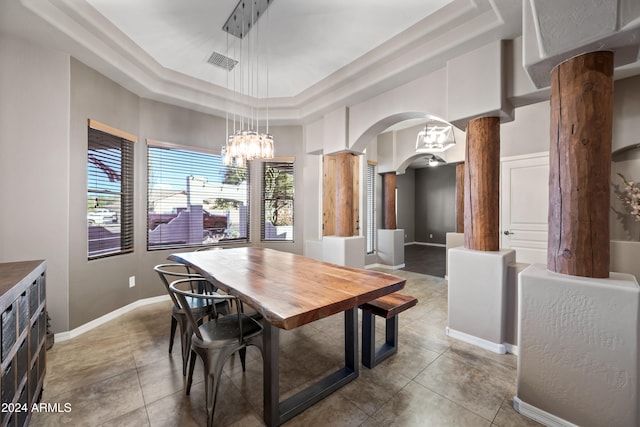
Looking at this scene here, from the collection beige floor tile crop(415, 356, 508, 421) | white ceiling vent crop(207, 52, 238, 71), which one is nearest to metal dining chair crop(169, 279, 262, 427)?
beige floor tile crop(415, 356, 508, 421)

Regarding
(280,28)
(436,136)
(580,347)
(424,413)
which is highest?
(280,28)

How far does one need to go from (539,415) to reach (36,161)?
448 centimetres

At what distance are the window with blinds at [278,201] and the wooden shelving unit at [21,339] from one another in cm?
315

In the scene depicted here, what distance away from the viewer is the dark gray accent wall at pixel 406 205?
30.0 feet

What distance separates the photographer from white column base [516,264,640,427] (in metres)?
1.42

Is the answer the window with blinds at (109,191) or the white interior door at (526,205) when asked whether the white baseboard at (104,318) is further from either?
the white interior door at (526,205)

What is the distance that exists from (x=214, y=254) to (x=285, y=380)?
1.60 m

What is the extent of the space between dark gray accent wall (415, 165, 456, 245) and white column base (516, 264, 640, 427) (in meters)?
7.73

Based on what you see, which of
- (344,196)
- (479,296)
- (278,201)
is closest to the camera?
(479,296)

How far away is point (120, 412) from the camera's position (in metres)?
1.71

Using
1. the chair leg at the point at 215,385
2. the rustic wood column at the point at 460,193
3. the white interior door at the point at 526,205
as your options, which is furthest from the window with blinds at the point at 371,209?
the chair leg at the point at 215,385

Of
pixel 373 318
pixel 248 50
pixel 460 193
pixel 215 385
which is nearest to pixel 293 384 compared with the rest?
pixel 215 385

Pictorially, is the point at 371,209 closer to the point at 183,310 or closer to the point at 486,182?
the point at 486,182

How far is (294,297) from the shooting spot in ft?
5.14
